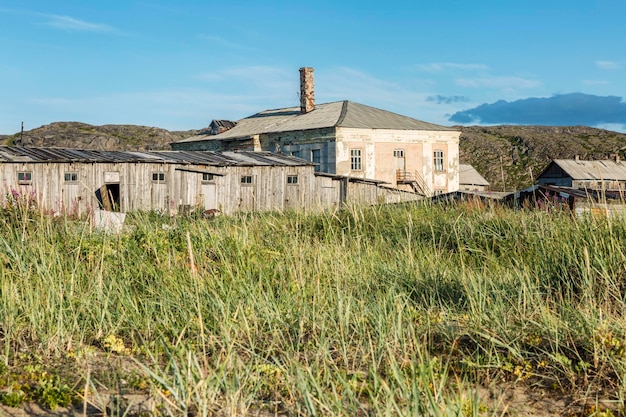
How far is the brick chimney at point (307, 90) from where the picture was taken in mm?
38500

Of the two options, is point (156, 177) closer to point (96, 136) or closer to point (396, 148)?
point (396, 148)

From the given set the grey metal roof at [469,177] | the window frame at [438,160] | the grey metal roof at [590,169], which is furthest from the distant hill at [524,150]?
the window frame at [438,160]

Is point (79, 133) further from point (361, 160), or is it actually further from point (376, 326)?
point (376, 326)

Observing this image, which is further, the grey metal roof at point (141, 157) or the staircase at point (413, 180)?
the staircase at point (413, 180)

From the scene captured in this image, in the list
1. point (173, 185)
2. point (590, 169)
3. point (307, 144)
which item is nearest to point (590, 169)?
point (590, 169)

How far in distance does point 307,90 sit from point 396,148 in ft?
23.1

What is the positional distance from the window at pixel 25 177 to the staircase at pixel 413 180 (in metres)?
19.0

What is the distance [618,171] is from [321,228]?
48283mm

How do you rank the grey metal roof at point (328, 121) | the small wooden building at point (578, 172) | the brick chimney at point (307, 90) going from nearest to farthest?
the grey metal roof at point (328, 121) < the brick chimney at point (307, 90) < the small wooden building at point (578, 172)

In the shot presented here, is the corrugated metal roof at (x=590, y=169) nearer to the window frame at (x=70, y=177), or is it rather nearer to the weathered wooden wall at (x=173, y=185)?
the weathered wooden wall at (x=173, y=185)

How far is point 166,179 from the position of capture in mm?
25766

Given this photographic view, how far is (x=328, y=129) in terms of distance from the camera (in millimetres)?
33844

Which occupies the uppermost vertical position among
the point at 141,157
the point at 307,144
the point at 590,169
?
the point at 307,144

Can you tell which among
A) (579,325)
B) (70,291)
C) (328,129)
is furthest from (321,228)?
(328,129)
